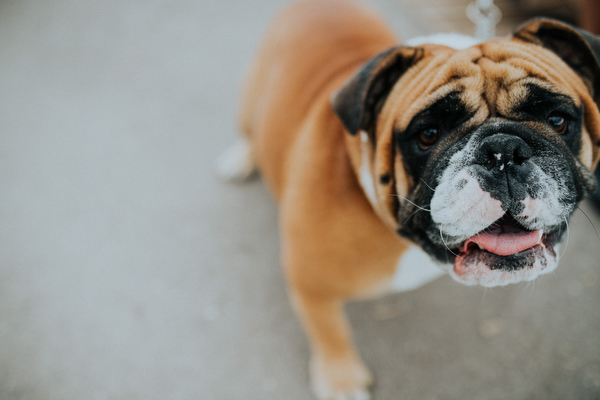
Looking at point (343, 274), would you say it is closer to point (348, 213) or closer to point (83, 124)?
point (348, 213)

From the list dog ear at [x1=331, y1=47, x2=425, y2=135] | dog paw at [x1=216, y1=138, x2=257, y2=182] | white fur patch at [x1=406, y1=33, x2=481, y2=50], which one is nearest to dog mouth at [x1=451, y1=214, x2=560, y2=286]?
dog ear at [x1=331, y1=47, x2=425, y2=135]

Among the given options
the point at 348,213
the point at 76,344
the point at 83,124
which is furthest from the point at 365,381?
the point at 83,124

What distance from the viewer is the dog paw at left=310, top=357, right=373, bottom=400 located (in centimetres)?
206

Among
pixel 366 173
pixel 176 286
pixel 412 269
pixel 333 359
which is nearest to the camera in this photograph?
pixel 366 173

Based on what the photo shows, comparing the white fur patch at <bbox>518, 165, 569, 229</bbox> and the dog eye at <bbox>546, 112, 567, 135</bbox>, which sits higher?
the dog eye at <bbox>546, 112, 567, 135</bbox>

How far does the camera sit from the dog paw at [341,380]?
81.2 inches

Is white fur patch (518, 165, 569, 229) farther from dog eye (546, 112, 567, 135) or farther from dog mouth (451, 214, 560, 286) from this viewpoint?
dog eye (546, 112, 567, 135)

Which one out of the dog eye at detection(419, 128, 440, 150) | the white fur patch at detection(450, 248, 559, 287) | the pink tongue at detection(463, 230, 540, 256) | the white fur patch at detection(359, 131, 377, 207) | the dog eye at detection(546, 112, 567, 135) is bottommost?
the white fur patch at detection(450, 248, 559, 287)

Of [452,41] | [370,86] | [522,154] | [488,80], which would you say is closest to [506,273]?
[522,154]

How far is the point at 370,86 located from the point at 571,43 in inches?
26.7

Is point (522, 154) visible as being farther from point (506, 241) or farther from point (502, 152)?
point (506, 241)

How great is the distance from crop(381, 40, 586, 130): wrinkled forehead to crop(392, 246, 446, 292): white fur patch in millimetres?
571

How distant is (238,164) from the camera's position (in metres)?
A: 2.88

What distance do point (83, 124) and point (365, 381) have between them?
8.83ft
